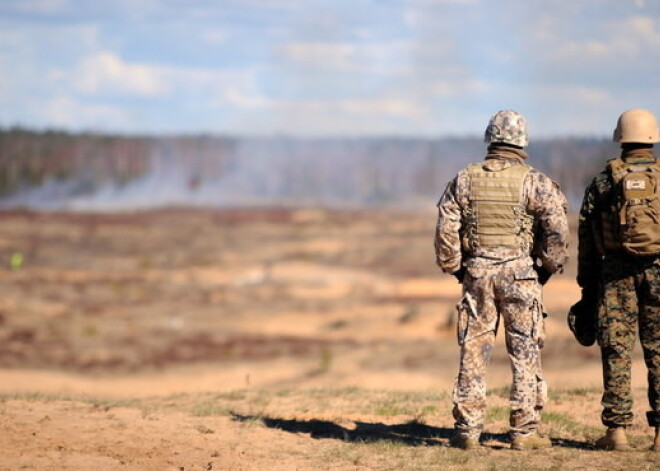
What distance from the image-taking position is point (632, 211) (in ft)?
23.7

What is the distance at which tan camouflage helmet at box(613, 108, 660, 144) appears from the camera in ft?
24.1

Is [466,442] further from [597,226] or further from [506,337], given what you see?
[597,226]

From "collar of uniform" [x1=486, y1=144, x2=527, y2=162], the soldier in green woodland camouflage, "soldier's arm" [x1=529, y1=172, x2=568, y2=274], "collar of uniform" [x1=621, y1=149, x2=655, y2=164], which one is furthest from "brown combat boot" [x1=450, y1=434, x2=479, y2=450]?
"collar of uniform" [x1=621, y1=149, x2=655, y2=164]

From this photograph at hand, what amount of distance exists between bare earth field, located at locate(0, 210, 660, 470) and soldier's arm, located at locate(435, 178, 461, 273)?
1421mm

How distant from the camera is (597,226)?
7473 mm

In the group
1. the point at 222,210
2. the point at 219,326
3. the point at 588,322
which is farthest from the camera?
the point at 222,210

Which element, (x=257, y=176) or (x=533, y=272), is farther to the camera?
(x=257, y=176)

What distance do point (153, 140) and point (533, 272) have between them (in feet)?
472

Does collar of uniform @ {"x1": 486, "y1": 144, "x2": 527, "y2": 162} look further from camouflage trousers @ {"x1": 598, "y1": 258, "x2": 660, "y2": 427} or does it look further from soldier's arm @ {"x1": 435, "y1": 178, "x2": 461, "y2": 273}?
camouflage trousers @ {"x1": 598, "y1": 258, "x2": 660, "y2": 427}

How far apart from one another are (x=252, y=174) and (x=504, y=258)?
109m

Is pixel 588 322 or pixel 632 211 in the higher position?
pixel 632 211

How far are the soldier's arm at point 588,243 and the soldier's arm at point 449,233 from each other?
912mm

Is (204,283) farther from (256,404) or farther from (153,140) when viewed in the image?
(153,140)

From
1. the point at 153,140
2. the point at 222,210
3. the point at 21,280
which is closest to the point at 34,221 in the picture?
the point at 222,210
